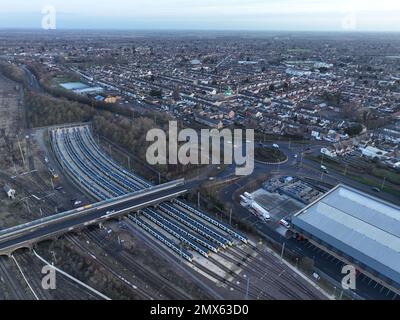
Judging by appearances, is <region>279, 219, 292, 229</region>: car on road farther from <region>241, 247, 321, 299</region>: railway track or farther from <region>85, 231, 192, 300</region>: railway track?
<region>85, 231, 192, 300</region>: railway track

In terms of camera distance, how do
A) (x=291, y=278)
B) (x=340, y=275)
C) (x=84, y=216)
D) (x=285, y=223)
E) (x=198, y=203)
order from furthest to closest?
(x=198, y=203), (x=285, y=223), (x=84, y=216), (x=340, y=275), (x=291, y=278)

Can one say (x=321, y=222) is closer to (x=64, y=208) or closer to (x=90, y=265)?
(x=90, y=265)

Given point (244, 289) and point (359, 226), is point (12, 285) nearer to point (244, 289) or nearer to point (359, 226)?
point (244, 289)

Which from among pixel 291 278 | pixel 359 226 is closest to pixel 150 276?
pixel 291 278

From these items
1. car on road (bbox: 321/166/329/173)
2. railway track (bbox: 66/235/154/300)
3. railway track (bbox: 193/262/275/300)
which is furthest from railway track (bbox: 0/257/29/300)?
car on road (bbox: 321/166/329/173)

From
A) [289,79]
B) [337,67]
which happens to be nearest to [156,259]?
[289,79]

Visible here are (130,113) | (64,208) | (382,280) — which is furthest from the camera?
(130,113)
